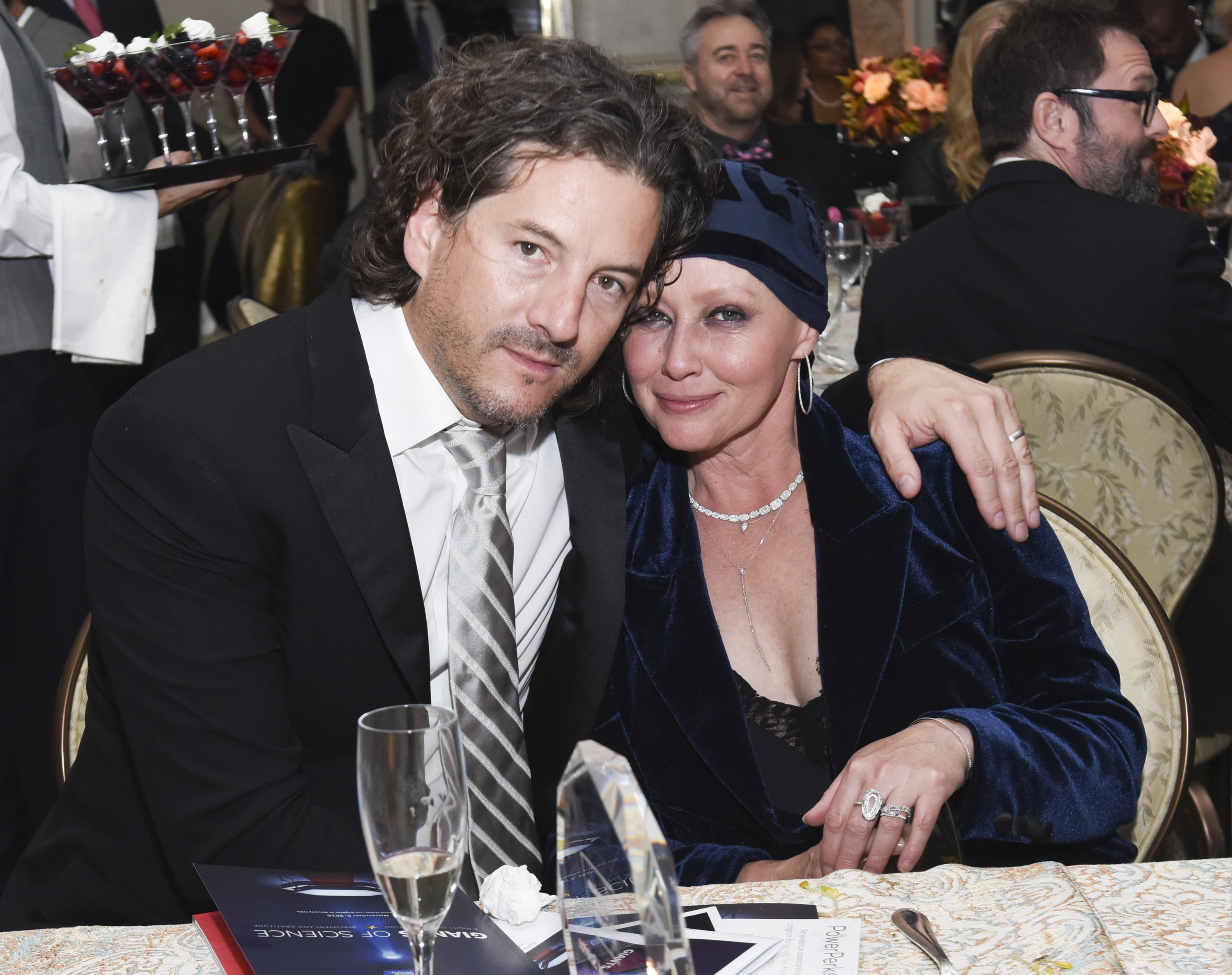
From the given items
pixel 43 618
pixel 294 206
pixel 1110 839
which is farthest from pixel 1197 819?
pixel 294 206

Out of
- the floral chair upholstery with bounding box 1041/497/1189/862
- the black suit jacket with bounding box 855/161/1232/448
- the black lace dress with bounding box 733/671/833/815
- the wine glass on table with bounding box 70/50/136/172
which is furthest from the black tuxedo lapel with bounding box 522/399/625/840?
the wine glass on table with bounding box 70/50/136/172

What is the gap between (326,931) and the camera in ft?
3.06

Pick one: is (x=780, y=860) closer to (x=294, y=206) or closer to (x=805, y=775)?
(x=805, y=775)

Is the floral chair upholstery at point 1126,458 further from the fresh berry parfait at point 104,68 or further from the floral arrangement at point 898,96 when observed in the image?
the floral arrangement at point 898,96

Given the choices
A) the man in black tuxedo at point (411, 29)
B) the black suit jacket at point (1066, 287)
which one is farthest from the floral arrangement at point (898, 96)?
the man in black tuxedo at point (411, 29)

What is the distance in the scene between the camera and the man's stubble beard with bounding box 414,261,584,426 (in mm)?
1477

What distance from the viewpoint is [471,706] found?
4.65 feet

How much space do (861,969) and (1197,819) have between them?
100 cm

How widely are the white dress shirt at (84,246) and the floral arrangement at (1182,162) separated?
2.45m

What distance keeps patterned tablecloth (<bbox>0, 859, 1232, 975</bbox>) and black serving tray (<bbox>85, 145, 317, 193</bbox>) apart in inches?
82.4

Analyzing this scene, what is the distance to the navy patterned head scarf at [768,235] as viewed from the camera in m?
1.62

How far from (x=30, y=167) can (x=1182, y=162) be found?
279 cm

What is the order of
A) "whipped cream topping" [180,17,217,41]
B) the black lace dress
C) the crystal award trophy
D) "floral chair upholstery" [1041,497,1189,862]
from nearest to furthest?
1. the crystal award trophy
2. "floral chair upholstery" [1041,497,1189,862]
3. the black lace dress
4. "whipped cream topping" [180,17,217,41]

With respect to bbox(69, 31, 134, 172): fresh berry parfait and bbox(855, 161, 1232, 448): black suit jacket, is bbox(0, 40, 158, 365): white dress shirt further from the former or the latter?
bbox(855, 161, 1232, 448): black suit jacket
